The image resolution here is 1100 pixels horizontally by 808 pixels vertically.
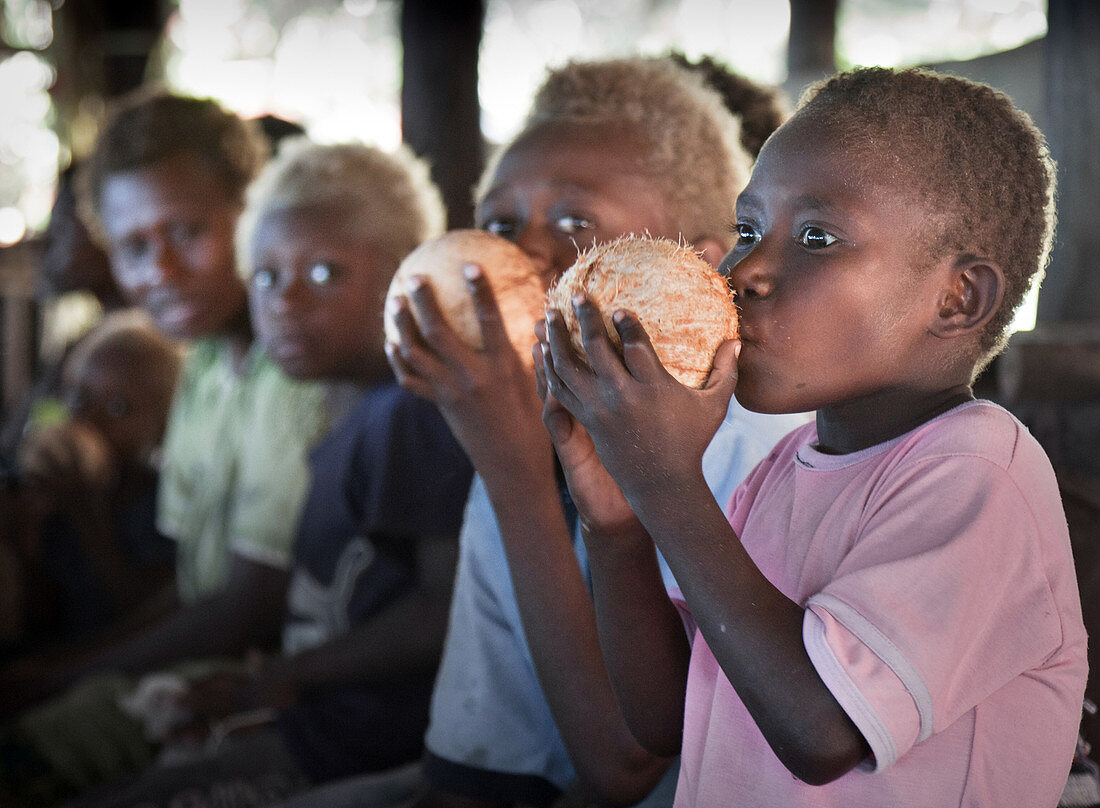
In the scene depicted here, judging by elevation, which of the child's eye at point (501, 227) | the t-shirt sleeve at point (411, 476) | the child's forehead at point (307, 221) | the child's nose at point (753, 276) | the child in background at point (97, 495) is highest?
the child's nose at point (753, 276)

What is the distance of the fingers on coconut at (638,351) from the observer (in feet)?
3.01

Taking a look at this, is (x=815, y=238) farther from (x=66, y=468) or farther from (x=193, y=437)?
(x=66, y=468)

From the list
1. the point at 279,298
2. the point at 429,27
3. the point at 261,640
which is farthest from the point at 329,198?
the point at 429,27

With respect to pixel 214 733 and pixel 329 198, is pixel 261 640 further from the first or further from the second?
pixel 329 198

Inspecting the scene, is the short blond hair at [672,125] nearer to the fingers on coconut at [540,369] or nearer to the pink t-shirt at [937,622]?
the fingers on coconut at [540,369]

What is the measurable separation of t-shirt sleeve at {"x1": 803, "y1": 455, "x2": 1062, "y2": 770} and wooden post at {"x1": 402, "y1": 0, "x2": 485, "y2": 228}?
12.0ft

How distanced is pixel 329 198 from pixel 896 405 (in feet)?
4.94

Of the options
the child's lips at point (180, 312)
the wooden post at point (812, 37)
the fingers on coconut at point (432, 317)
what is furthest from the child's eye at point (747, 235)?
the wooden post at point (812, 37)

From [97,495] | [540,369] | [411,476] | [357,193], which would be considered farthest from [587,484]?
[97,495]

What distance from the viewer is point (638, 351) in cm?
91

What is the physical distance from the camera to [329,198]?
217 cm

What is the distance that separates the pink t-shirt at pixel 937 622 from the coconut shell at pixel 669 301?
0.22 meters

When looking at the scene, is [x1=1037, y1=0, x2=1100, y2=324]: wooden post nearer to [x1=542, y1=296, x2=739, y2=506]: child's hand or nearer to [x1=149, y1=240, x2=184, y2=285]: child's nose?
[x1=542, y1=296, x2=739, y2=506]: child's hand

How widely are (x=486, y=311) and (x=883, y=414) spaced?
1.95 feet
